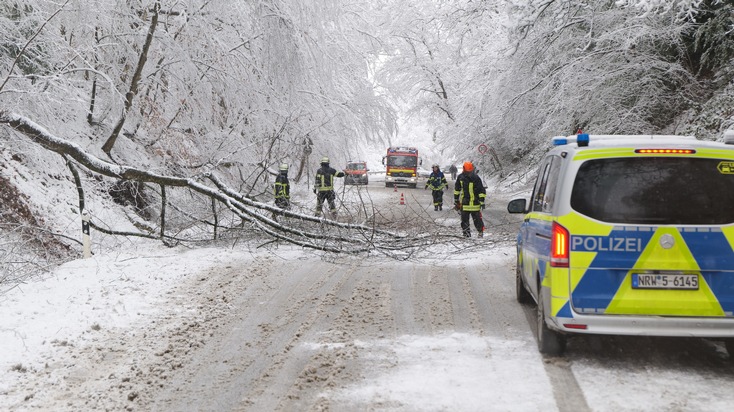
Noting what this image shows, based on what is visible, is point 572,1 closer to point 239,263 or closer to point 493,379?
point 239,263

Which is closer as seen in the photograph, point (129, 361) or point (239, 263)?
point (129, 361)

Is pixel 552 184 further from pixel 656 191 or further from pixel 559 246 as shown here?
pixel 656 191

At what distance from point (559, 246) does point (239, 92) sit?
9.91 metres

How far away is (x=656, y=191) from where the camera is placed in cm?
520

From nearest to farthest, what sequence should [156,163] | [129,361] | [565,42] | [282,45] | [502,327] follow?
[129,361], [502,327], [282,45], [156,163], [565,42]

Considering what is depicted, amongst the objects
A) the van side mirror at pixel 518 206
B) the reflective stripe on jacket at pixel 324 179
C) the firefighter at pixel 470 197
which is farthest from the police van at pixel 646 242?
the reflective stripe on jacket at pixel 324 179

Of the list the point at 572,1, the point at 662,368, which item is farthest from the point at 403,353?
the point at 572,1

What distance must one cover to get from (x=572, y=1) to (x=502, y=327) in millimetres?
14369

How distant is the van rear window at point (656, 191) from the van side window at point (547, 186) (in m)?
0.45

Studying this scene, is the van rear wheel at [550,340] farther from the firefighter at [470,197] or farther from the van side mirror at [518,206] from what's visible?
the firefighter at [470,197]

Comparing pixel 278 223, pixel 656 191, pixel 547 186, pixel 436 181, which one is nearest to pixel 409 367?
pixel 547 186

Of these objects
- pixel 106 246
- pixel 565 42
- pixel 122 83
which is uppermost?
pixel 565 42

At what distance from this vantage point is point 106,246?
539 inches

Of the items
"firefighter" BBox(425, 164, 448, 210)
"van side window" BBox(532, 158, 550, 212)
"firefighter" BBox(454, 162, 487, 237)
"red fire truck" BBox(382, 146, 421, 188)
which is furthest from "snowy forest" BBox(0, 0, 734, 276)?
"red fire truck" BBox(382, 146, 421, 188)
